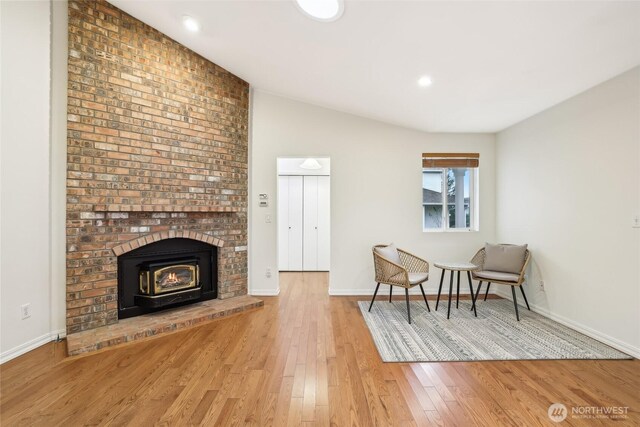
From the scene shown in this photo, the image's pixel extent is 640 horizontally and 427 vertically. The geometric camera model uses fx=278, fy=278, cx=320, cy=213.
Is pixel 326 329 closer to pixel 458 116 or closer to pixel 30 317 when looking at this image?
pixel 30 317

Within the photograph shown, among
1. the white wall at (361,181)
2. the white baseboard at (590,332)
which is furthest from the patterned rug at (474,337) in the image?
the white wall at (361,181)

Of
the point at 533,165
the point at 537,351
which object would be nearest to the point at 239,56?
the point at 533,165

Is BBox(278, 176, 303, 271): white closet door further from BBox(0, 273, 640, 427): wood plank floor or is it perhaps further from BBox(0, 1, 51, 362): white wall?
BBox(0, 1, 51, 362): white wall

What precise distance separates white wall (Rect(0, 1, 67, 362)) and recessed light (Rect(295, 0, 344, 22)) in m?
→ 2.32

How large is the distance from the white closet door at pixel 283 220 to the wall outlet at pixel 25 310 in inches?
146

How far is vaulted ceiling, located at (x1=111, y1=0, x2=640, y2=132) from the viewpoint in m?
1.91

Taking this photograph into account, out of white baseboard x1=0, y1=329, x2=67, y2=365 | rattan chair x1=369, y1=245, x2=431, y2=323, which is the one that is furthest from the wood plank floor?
rattan chair x1=369, y1=245, x2=431, y2=323

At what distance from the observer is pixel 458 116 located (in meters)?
3.58

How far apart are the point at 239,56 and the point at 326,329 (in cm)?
319

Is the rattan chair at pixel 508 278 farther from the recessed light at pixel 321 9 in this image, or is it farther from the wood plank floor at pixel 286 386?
the recessed light at pixel 321 9

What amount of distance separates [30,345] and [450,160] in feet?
17.2

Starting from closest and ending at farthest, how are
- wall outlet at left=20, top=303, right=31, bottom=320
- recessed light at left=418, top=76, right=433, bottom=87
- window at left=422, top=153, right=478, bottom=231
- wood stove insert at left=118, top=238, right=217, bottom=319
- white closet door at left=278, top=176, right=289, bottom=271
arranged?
wall outlet at left=20, top=303, right=31, bottom=320, recessed light at left=418, top=76, right=433, bottom=87, wood stove insert at left=118, top=238, right=217, bottom=319, window at left=422, top=153, right=478, bottom=231, white closet door at left=278, top=176, right=289, bottom=271

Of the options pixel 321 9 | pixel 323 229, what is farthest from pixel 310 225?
pixel 321 9

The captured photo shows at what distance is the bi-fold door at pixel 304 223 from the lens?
224 inches
